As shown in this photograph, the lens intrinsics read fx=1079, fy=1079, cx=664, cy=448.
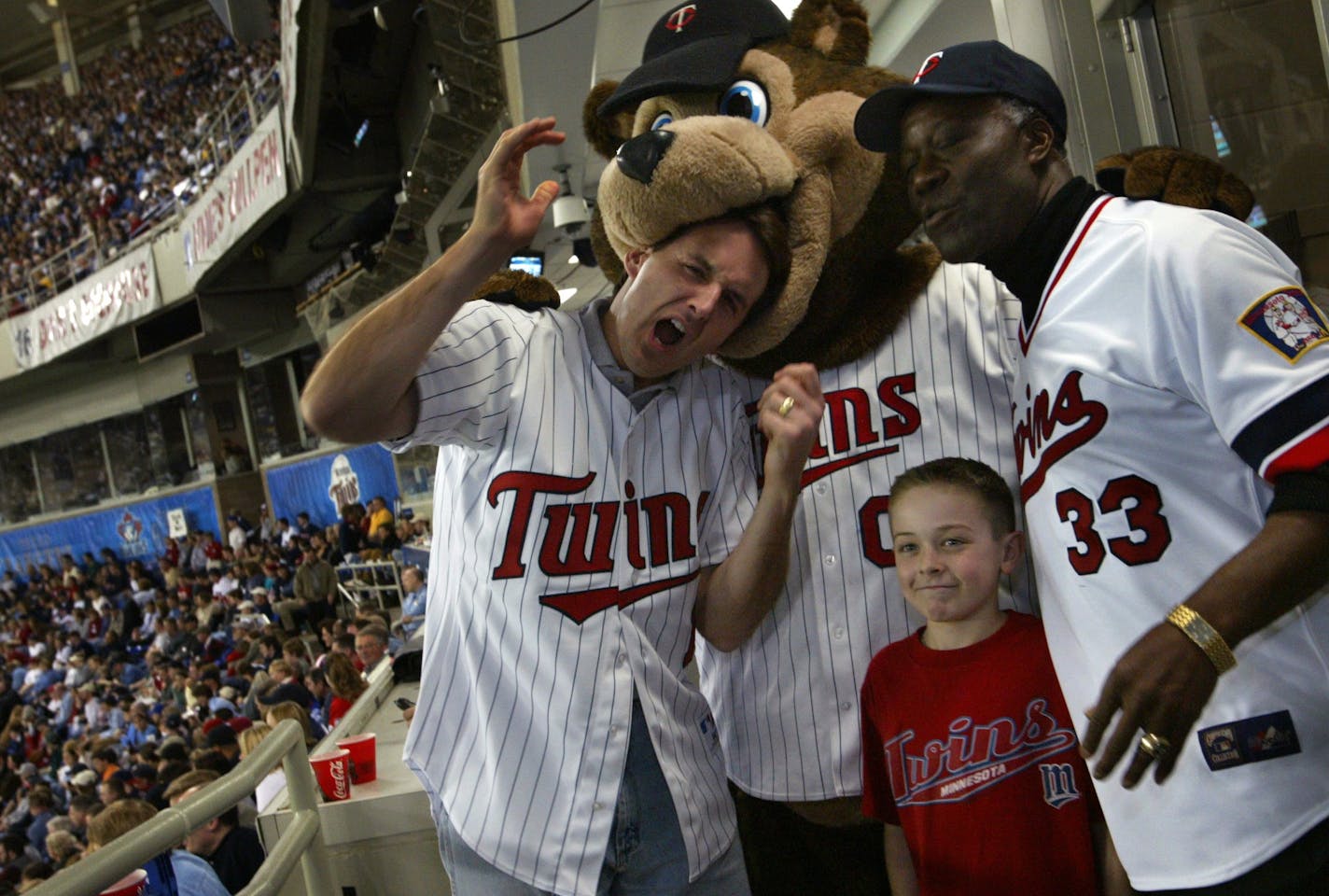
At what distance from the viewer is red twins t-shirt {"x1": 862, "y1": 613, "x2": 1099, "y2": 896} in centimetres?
168

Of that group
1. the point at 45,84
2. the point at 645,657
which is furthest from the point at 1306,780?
the point at 45,84

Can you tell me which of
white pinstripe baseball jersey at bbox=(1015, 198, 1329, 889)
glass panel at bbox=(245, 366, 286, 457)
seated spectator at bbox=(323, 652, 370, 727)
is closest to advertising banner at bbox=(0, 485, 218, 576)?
glass panel at bbox=(245, 366, 286, 457)

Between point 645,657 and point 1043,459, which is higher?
point 1043,459

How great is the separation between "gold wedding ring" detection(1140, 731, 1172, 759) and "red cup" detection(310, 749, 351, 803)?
217 cm

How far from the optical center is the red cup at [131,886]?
1.76 metres

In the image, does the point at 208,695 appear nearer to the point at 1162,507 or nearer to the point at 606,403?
the point at 606,403

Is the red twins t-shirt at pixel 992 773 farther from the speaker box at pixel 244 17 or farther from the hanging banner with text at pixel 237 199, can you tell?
the hanging banner with text at pixel 237 199

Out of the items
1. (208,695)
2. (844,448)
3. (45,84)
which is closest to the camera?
(844,448)

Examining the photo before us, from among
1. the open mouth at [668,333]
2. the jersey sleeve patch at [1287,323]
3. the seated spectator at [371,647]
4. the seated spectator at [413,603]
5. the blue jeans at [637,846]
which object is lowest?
the seated spectator at [371,647]

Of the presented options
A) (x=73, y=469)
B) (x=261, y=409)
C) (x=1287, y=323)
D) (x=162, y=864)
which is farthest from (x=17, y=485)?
(x=1287, y=323)

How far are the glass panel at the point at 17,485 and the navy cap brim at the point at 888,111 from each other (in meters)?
27.0

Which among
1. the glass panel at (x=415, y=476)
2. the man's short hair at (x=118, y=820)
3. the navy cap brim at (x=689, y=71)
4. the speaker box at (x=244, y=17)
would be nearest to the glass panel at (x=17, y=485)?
the glass panel at (x=415, y=476)

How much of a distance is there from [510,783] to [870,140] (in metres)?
1.15

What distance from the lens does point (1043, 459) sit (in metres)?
1.48
